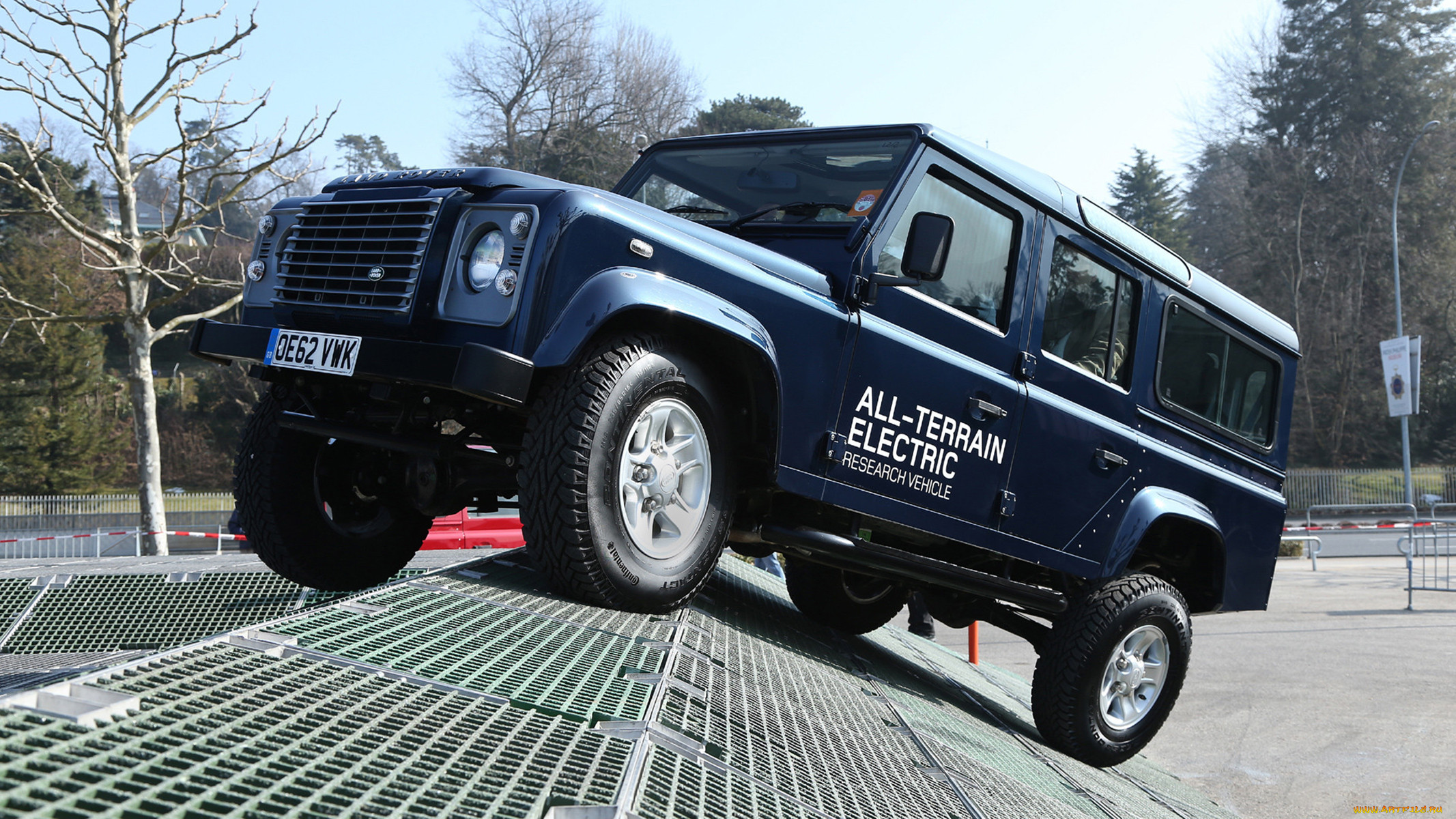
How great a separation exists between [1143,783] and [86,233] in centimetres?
1687

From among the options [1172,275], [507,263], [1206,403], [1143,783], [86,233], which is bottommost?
[1143,783]

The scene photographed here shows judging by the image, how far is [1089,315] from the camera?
520 cm

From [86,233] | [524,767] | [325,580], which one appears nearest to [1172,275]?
[325,580]

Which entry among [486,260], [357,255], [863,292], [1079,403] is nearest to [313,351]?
[357,255]

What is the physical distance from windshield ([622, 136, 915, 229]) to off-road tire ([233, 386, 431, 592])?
6.23 ft

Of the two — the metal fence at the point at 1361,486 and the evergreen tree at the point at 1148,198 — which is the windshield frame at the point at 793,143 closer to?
the metal fence at the point at 1361,486

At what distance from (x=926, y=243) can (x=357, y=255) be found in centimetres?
203

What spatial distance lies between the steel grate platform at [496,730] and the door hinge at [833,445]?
2.66ft

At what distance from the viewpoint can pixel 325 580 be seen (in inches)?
165

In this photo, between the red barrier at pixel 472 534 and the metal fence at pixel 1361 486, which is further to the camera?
the metal fence at pixel 1361 486

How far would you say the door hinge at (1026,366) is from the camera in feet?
15.7

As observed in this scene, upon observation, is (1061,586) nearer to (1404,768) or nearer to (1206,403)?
(1206,403)

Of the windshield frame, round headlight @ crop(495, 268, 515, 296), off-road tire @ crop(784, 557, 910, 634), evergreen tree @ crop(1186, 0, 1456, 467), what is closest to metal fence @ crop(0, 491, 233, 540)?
off-road tire @ crop(784, 557, 910, 634)

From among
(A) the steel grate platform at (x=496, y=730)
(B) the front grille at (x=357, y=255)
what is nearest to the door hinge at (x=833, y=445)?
(A) the steel grate platform at (x=496, y=730)
